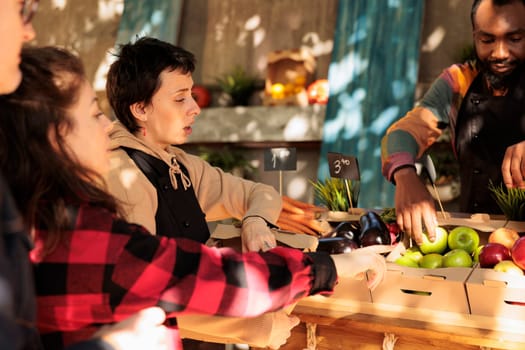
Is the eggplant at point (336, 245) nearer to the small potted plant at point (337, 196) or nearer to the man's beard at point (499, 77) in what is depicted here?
the small potted plant at point (337, 196)

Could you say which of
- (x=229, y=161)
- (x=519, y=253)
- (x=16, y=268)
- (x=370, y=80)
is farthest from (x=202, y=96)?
(x=16, y=268)

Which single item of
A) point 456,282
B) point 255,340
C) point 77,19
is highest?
point 77,19

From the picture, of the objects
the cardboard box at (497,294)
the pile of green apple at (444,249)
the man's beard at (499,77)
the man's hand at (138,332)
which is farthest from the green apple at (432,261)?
the man's hand at (138,332)

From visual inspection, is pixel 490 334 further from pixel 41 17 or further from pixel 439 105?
pixel 41 17

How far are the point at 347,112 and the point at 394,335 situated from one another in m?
3.19

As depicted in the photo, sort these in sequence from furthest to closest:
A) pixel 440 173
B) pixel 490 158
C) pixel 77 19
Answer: pixel 77 19, pixel 440 173, pixel 490 158

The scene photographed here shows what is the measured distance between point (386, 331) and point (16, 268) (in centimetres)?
103

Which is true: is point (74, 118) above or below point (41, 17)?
below

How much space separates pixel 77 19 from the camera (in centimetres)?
566

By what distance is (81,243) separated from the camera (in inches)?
30.7

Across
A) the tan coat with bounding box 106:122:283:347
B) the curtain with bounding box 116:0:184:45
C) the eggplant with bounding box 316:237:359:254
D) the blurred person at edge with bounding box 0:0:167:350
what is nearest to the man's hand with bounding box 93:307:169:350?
the blurred person at edge with bounding box 0:0:167:350

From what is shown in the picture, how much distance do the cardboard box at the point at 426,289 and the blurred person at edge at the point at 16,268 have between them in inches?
33.3

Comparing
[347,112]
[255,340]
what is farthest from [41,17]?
[255,340]

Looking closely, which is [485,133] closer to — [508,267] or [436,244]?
[436,244]
